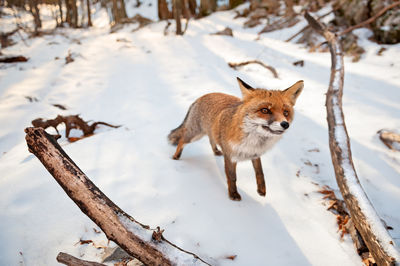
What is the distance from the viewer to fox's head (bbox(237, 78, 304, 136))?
2.13 metres

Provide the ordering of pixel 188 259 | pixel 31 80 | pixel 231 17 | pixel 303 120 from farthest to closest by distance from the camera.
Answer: pixel 231 17 → pixel 31 80 → pixel 303 120 → pixel 188 259

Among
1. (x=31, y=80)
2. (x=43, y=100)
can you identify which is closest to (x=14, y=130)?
(x=43, y=100)

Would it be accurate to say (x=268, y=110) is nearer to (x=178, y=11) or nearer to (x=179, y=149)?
(x=179, y=149)

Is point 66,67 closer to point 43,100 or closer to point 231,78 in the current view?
point 43,100

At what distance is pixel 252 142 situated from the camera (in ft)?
7.90

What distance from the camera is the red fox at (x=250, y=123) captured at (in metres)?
2.22

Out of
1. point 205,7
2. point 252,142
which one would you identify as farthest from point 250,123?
point 205,7

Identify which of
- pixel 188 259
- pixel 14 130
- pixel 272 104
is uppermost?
pixel 272 104

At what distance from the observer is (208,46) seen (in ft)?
33.4

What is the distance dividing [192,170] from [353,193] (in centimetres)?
182

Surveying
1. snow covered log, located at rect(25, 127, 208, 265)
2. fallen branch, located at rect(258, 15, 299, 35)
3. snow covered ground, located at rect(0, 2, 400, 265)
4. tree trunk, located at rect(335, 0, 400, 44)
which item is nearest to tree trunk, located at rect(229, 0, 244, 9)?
fallen branch, located at rect(258, 15, 299, 35)

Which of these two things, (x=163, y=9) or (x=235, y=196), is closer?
(x=235, y=196)

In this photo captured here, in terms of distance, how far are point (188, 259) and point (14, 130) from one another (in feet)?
16.5

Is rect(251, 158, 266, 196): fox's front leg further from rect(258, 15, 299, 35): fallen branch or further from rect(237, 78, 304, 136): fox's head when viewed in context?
rect(258, 15, 299, 35): fallen branch
